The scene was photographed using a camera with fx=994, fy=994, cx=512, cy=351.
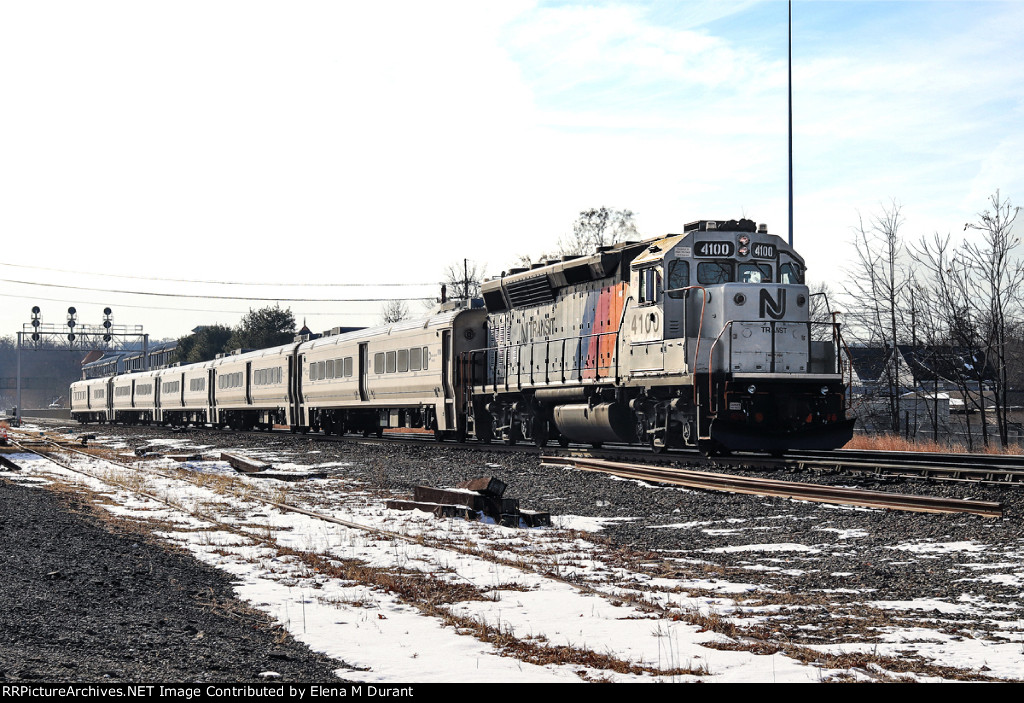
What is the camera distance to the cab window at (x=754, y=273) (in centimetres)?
1662

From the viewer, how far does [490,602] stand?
6.73 meters

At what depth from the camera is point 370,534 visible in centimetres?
995

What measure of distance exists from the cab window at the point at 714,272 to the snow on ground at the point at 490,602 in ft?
22.3

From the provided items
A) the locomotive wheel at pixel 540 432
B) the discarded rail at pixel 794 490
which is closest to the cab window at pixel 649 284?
the discarded rail at pixel 794 490

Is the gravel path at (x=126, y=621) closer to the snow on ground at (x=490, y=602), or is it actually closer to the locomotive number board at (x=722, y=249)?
the snow on ground at (x=490, y=602)

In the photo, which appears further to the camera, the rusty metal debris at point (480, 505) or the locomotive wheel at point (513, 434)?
the locomotive wheel at point (513, 434)

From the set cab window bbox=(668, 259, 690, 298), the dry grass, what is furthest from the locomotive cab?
the dry grass

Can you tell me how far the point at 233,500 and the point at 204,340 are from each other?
8013 cm

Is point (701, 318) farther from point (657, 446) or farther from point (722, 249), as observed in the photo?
point (657, 446)

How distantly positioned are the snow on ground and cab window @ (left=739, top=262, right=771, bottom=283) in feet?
23.2

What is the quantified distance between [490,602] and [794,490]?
6.05 meters

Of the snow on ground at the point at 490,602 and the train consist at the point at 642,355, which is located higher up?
the train consist at the point at 642,355

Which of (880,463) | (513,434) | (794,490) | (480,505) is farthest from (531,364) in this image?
(480,505)
